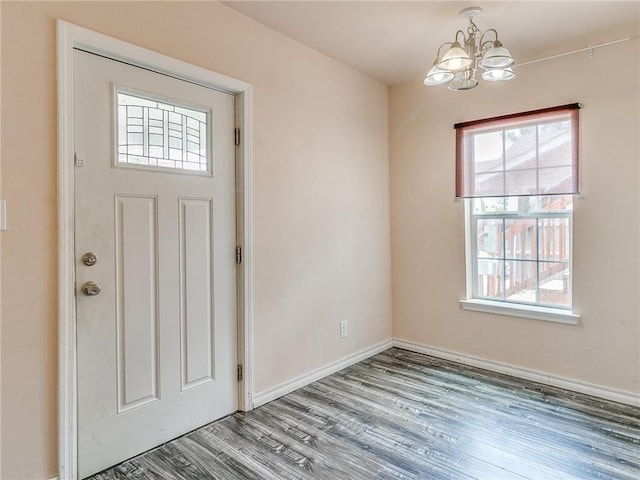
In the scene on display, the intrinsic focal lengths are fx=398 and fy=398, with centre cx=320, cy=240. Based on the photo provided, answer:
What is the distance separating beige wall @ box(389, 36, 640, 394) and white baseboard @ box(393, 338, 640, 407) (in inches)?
1.6

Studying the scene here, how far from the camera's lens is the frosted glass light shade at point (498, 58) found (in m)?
2.27

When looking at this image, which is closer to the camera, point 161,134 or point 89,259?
point 89,259

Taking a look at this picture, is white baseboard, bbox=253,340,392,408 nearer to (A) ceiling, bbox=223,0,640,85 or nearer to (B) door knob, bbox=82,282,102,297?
(B) door knob, bbox=82,282,102,297

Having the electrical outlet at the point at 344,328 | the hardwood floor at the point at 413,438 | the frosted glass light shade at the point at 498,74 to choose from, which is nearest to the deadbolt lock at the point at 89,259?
the hardwood floor at the point at 413,438

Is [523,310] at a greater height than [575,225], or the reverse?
[575,225]

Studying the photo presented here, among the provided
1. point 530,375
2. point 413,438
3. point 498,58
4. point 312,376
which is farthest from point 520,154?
point 312,376

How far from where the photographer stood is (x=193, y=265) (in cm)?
231

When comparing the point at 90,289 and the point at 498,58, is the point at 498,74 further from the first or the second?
the point at 90,289

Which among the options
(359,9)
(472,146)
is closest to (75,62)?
(359,9)

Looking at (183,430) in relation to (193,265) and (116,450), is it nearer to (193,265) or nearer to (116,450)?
(116,450)

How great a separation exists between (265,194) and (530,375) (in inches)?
95.2

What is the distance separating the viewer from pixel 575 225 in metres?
2.84

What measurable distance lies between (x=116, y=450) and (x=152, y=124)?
5.52ft

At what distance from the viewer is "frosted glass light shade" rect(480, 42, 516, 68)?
2270mm
